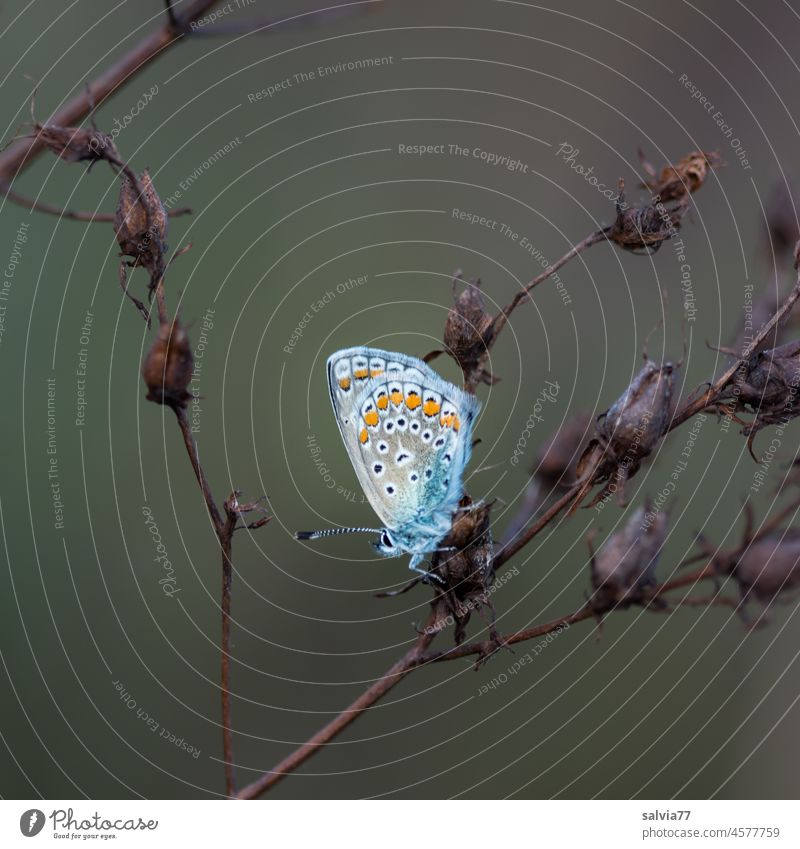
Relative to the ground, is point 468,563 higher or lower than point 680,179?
lower

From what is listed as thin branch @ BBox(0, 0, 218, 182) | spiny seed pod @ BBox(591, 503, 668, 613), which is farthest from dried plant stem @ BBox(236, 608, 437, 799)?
thin branch @ BBox(0, 0, 218, 182)

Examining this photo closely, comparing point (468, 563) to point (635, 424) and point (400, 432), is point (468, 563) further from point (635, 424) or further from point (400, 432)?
point (400, 432)

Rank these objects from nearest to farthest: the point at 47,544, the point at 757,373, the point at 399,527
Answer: the point at 757,373 → the point at 399,527 → the point at 47,544

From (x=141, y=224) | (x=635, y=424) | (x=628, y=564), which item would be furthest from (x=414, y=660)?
(x=141, y=224)

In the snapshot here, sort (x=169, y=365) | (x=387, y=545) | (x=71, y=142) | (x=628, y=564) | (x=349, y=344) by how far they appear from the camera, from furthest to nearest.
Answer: (x=349, y=344) → (x=387, y=545) → (x=71, y=142) → (x=628, y=564) → (x=169, y=365)

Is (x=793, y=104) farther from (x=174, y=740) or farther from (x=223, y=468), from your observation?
(x=174, y=740)

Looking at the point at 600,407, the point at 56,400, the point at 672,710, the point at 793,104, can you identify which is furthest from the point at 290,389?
the point at 793,104

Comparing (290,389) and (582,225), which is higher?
(582,225)
